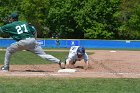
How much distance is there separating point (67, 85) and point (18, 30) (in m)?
3.41

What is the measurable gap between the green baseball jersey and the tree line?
45.3 meters

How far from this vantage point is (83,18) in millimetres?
57281

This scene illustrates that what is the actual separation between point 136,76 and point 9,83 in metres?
3.26

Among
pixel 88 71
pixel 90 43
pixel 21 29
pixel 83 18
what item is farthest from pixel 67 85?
pixel 83 18

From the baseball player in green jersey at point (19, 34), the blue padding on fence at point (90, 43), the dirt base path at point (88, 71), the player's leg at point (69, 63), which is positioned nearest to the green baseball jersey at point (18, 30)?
the baseball player in green jersey at point (19, 34)

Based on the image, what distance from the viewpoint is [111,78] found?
397 inches

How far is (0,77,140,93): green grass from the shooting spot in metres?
8.15

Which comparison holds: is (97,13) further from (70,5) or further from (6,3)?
(6,3)

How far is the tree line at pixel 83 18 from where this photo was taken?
5784 cm

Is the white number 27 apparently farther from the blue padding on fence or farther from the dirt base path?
the blue padding on fence

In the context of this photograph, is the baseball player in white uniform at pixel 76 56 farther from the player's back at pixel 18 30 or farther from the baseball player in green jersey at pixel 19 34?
the player's back at pixel 18 30

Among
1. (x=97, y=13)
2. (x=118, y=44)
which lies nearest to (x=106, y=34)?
(x=97, y=13)

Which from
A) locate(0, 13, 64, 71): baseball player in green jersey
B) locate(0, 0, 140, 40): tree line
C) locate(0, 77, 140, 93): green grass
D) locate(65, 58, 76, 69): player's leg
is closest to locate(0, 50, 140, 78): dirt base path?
locate(65, 58, 76, 69): player's leg

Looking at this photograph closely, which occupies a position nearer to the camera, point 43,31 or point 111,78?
point 111,78
